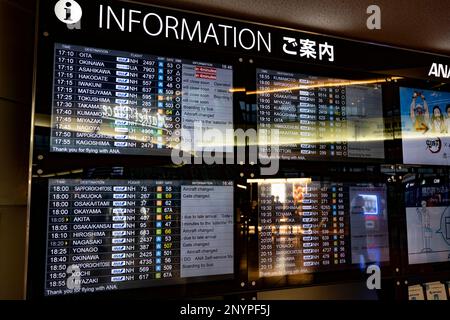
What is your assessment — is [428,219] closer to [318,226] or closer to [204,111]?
[318,226]

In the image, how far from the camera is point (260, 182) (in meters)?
1.65

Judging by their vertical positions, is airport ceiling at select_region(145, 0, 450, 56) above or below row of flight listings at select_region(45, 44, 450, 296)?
above

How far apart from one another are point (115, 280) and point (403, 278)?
1.30 m

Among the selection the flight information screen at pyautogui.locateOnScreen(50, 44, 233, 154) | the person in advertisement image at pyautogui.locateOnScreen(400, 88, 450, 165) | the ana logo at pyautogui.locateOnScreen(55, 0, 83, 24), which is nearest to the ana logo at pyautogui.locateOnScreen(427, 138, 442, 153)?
the person in advertisement image at pyautogui.locateOnScreen(400, 88, 450, 165)

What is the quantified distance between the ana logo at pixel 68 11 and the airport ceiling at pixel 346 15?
11.5 inches

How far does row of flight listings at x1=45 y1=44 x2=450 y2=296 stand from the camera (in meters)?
1.40

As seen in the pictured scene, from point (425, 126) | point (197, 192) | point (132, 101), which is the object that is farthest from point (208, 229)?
point (425, 126)

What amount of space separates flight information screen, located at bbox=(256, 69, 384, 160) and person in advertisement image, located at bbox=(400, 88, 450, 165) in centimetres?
15

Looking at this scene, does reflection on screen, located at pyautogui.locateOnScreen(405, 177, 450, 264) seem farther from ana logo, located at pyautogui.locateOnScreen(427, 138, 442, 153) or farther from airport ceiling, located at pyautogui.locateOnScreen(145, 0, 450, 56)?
airport ceiling, located at pyautogui.locateOnScreen(145, 0, 450, 56)

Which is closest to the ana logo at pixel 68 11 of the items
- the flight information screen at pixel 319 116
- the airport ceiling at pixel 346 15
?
the airport ceiling at pixel 346 15

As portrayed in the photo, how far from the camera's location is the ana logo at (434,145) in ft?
6.53

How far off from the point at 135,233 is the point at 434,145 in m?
1.54

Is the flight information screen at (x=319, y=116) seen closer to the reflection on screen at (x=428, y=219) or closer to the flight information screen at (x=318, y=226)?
the flight information screen at (x=318, y=226)

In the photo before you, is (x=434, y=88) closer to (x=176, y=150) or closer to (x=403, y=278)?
(x=403, y=278)
